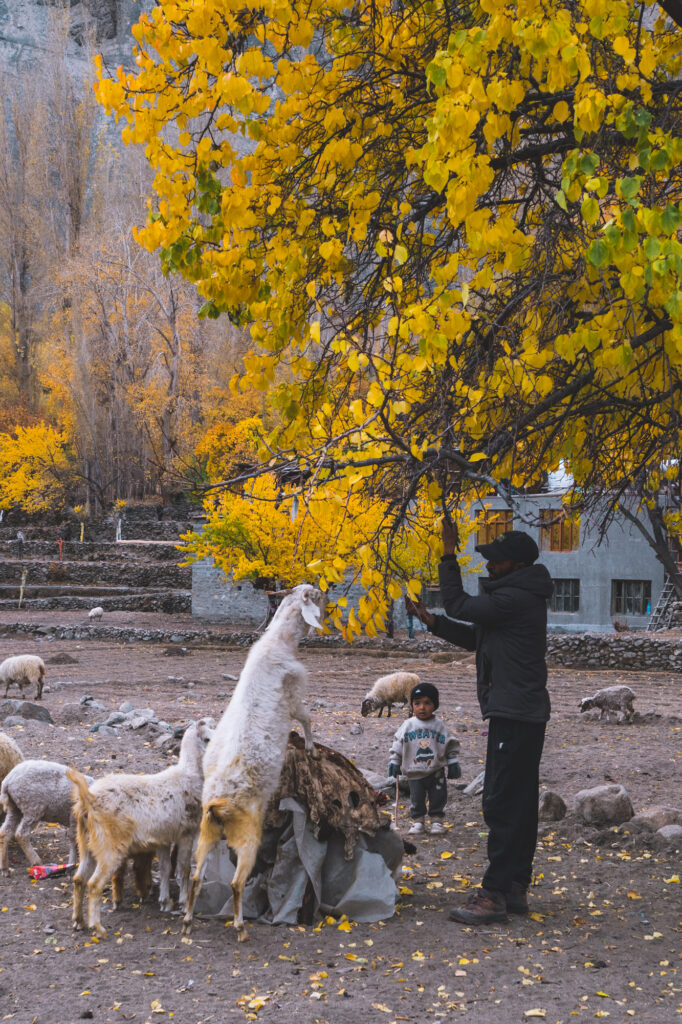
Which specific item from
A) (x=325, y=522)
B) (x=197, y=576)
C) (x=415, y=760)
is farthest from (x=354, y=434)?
(x=197, y=576)

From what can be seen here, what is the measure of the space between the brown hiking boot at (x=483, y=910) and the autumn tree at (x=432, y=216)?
193 cm

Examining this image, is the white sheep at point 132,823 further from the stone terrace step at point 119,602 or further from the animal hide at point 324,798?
the stone terrace step at point 119,602

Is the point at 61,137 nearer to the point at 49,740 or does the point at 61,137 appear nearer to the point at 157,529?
the point at 157,529

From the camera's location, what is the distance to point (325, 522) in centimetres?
2314

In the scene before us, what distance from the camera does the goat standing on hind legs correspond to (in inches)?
198

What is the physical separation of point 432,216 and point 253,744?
11.9 ft

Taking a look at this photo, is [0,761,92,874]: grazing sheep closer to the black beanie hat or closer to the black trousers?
the black beanie hat

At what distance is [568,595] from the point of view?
3253cm

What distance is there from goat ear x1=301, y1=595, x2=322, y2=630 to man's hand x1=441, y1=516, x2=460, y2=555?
30.7 inches

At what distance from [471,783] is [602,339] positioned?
565 centimetres

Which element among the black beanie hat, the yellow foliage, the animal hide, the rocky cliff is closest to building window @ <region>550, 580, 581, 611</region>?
the black beanie hat

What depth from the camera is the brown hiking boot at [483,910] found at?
5270mm

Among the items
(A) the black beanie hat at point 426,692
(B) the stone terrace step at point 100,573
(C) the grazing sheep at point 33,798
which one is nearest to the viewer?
(C) the grazing sheep at point 33,798

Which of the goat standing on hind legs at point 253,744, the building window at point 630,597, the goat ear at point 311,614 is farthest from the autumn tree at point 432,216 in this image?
the building window at point 630,597
